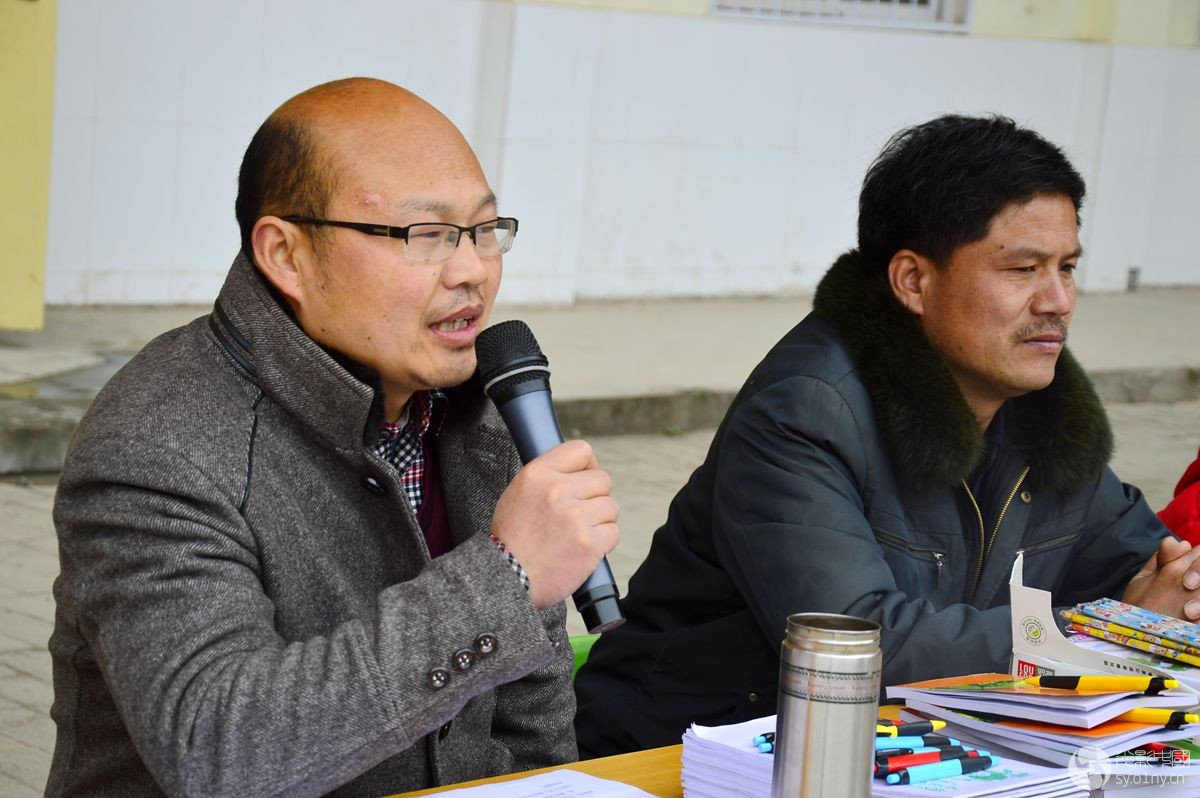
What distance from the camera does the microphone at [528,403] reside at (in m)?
2.08

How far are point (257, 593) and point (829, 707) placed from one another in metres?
0.75

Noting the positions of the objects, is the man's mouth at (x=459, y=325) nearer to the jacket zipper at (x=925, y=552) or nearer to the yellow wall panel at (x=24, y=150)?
the jacket zipper at (x=925, y=552)

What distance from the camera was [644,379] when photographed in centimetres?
885

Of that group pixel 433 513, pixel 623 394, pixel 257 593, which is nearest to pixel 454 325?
pixel 433 513

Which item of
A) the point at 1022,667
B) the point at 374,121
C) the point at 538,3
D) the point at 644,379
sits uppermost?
the point at 538,3

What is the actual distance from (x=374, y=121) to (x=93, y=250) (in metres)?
7.23

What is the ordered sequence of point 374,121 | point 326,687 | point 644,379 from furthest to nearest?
1. point 644,379
2. point 374,121
3. point 326,687

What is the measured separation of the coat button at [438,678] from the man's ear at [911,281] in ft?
5.09

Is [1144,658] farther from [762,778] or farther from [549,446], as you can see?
[549,446]

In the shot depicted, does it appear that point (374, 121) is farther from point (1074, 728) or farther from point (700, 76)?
point (700, 76)

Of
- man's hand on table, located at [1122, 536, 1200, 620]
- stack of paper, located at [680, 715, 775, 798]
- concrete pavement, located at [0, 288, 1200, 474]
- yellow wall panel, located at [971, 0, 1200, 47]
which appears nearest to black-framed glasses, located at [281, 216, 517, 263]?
stack of paper, located at [680, 715, 775, 798]

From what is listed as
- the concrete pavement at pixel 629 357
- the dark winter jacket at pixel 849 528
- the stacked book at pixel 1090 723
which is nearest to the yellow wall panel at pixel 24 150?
the concrete pavement at pixel 629 357

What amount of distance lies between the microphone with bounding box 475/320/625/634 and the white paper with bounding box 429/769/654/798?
0.64ft

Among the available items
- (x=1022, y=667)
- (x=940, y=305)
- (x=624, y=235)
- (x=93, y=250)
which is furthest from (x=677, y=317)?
(x=1022, y=667)
